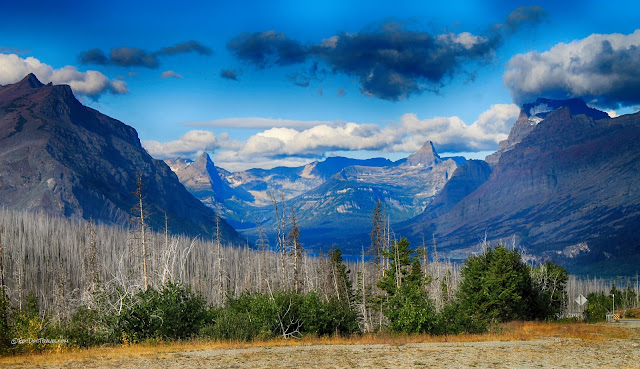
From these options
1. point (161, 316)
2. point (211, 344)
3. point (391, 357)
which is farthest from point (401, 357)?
point (161, 316)

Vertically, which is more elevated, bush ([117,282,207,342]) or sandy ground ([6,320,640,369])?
bush ([117,282,207,342])

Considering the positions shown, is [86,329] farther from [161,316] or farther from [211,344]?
[211,344]

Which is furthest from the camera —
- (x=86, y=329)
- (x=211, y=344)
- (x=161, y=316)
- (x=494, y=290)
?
(x=494, y=290)

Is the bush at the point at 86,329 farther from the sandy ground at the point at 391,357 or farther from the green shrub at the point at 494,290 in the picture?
the green shrub at the point at 494,290

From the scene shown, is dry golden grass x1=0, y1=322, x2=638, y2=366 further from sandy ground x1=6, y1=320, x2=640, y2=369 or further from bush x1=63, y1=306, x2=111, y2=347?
bush x1=63, y1=306, x2=111, y2=347

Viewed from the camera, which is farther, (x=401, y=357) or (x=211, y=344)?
(x=211, y=344)

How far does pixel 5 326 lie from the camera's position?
30.3m

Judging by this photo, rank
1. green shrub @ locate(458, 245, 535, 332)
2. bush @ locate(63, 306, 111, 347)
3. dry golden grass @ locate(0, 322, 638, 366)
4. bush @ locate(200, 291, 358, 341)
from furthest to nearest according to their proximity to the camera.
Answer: green shrub @ locate(458, 245, 535, 332) → bush @ locate(200, 291, 358, 341) → bush @ locate(63, 306, 111, 347) → dry golden grass @ locate(0, 322, 638, 366)

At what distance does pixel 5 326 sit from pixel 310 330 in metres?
19.4

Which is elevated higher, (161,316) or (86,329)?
(161,316)

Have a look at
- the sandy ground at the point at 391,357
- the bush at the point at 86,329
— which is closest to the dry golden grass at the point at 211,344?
the sandy ground at the point at 391,357

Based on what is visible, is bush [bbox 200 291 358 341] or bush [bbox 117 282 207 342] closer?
bush [bbox 117 282 207 342]

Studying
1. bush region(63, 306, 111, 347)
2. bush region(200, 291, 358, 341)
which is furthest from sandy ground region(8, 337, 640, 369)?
bush region(63, 306, 111, 347)

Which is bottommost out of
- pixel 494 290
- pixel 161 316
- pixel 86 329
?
pixel 494 290
